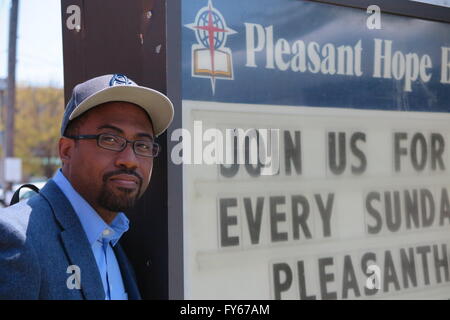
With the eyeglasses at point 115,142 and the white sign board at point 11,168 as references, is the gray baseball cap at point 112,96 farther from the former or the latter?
the white sign board at point 11,168

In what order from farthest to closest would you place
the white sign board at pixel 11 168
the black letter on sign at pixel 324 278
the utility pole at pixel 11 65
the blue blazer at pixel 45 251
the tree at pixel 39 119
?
the tree at pixel 39 119 < the white sign board at pixel 11 168 < the utility pole at pixel 11 65 < the black letter on sign at pixel 324 278 < the blue blazer at pixel 45 251

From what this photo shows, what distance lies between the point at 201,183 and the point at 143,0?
769 millimetres

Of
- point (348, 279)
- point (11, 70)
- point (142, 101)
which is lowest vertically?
point (348, 279)

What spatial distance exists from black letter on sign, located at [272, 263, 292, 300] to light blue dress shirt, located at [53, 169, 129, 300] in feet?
2.46

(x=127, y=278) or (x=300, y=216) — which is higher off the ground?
(x=300, y=216)

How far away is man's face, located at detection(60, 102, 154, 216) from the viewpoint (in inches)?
72.6

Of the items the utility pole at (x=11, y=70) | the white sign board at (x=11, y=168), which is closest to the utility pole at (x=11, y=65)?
the utility pole at (x=11, y=70)

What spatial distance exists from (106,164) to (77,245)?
281 millimetres

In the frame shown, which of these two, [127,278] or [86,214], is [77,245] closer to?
[86,214]

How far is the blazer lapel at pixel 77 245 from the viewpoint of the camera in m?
1.75

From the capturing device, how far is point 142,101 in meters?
1.92

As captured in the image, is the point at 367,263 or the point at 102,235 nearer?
the point at 102,235

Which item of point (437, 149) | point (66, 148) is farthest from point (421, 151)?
point (66, 148)

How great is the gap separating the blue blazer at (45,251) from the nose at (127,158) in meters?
0.22
